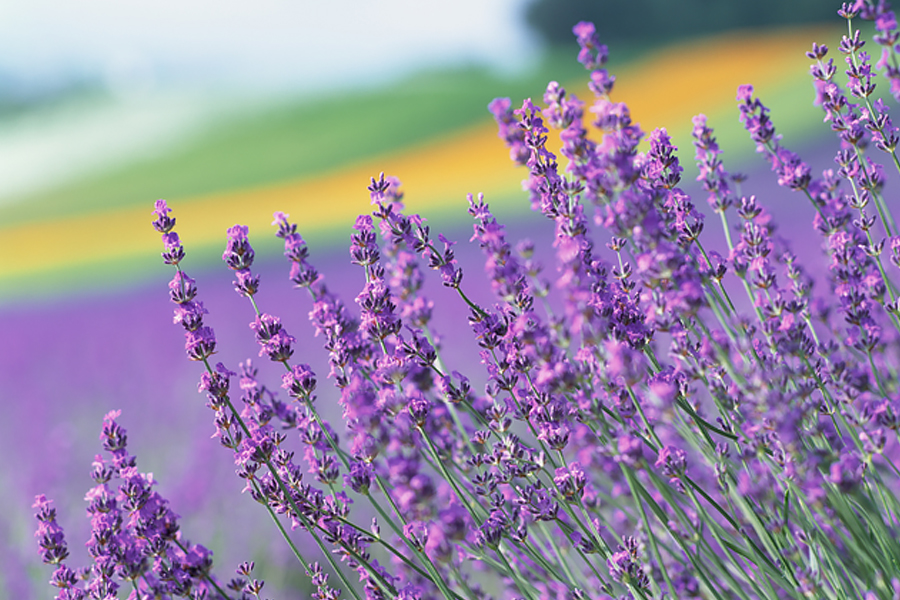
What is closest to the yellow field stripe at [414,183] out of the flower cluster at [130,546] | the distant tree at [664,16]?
the distant tree at [664,16]

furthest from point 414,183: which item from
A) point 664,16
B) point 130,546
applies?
point 130,546

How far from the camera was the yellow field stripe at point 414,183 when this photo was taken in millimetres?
12258

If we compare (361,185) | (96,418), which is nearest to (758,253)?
(96,418)

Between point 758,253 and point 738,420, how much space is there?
0.92ft

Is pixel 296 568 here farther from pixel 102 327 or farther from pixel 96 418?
pixel 102 327

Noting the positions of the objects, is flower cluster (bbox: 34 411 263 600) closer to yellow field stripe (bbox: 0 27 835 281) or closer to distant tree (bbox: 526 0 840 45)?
yellow field stripe (bbox: 0 27 835 281)

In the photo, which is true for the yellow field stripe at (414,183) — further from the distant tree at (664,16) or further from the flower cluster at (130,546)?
the flower cluster at (130,546)

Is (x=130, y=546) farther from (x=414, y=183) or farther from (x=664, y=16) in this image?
(x=664, y=16)

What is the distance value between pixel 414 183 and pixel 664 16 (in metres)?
7.13

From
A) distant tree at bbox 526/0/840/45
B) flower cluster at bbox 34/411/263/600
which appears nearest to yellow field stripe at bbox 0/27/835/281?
distant tree at bbox 526/0/840/45

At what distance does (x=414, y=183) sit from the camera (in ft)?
42.6

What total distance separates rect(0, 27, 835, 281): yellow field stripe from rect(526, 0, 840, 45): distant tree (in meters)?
0.63

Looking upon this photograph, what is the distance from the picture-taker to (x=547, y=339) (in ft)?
3.51

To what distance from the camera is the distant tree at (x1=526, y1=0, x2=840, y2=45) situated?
51.5ft
